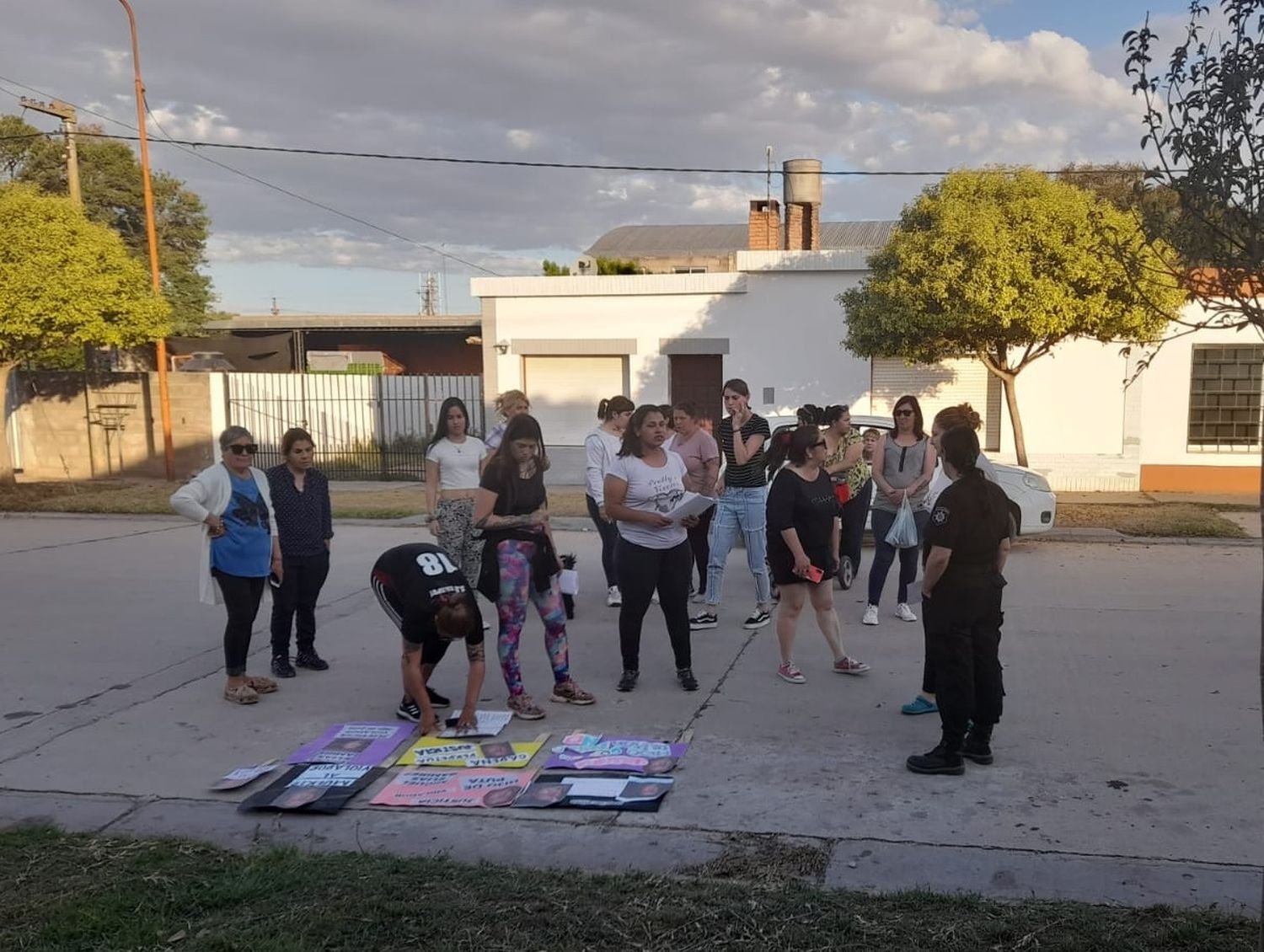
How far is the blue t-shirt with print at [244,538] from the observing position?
6.04 meters

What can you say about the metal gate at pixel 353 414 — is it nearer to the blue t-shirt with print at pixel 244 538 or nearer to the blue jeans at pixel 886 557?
the blue jeans at pixel 886 557

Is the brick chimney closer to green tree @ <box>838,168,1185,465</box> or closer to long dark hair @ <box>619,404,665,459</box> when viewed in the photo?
green tree @ <box>838,168,1185,465</box>

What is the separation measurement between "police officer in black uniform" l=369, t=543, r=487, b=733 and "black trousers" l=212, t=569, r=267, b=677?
3.42ft

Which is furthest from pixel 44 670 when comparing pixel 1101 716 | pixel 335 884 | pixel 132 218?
pixel 132 218

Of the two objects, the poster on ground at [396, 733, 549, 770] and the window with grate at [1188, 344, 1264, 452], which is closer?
the poster on ground at [396, 733, 549, 770]

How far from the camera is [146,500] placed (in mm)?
16172

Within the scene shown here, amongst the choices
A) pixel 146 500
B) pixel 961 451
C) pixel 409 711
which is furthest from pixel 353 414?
pixel 961 451

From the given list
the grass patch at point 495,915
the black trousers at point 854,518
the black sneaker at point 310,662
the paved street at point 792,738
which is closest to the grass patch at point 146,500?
the paved street at point 792,738

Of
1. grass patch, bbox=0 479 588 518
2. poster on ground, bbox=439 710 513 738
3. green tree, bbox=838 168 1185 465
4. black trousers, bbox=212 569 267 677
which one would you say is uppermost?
green tree, bbox=838 168 1185 465

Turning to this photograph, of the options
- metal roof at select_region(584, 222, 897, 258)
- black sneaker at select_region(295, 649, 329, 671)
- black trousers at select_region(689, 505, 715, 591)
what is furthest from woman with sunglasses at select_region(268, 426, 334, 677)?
metal roof at select_region(584, 222, 897, 258)

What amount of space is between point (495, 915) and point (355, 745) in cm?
208

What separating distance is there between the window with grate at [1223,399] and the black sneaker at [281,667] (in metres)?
14.7

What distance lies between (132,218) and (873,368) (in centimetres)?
2397

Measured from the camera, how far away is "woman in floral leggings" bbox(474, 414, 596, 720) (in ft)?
18.6
